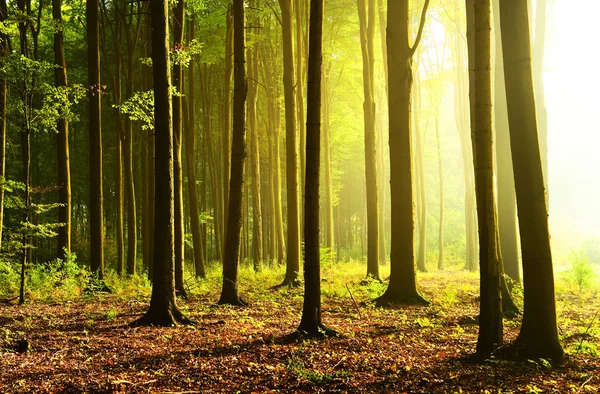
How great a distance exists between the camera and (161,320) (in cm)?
884

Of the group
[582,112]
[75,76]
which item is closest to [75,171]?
[75,76]

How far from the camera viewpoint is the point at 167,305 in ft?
29.2

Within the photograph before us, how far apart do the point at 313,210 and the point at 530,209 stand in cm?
317

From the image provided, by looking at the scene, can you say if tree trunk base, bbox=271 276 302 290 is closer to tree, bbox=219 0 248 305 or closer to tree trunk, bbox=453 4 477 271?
tree, bbox=219 0 248 305

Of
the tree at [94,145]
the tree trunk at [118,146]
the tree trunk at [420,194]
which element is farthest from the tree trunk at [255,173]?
the tree trunk at [420,194]

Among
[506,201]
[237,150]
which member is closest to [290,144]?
[237,150]

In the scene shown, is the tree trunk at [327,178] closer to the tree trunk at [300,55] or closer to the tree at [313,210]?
the tree trunk at [300,55]

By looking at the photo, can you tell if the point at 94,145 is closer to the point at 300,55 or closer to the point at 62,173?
the point at 62,173

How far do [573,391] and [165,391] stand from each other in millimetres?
4409

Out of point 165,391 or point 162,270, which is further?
point 162,270

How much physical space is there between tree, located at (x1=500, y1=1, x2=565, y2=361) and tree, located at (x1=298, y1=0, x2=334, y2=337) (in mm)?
2928

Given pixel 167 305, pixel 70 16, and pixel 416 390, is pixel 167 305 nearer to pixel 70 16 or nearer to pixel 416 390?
pixel 416 390

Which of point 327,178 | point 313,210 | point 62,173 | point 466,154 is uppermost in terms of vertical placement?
point 466,154

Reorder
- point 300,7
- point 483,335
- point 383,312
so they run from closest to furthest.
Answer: point 483,335 → point 383,312 → point 300,7
